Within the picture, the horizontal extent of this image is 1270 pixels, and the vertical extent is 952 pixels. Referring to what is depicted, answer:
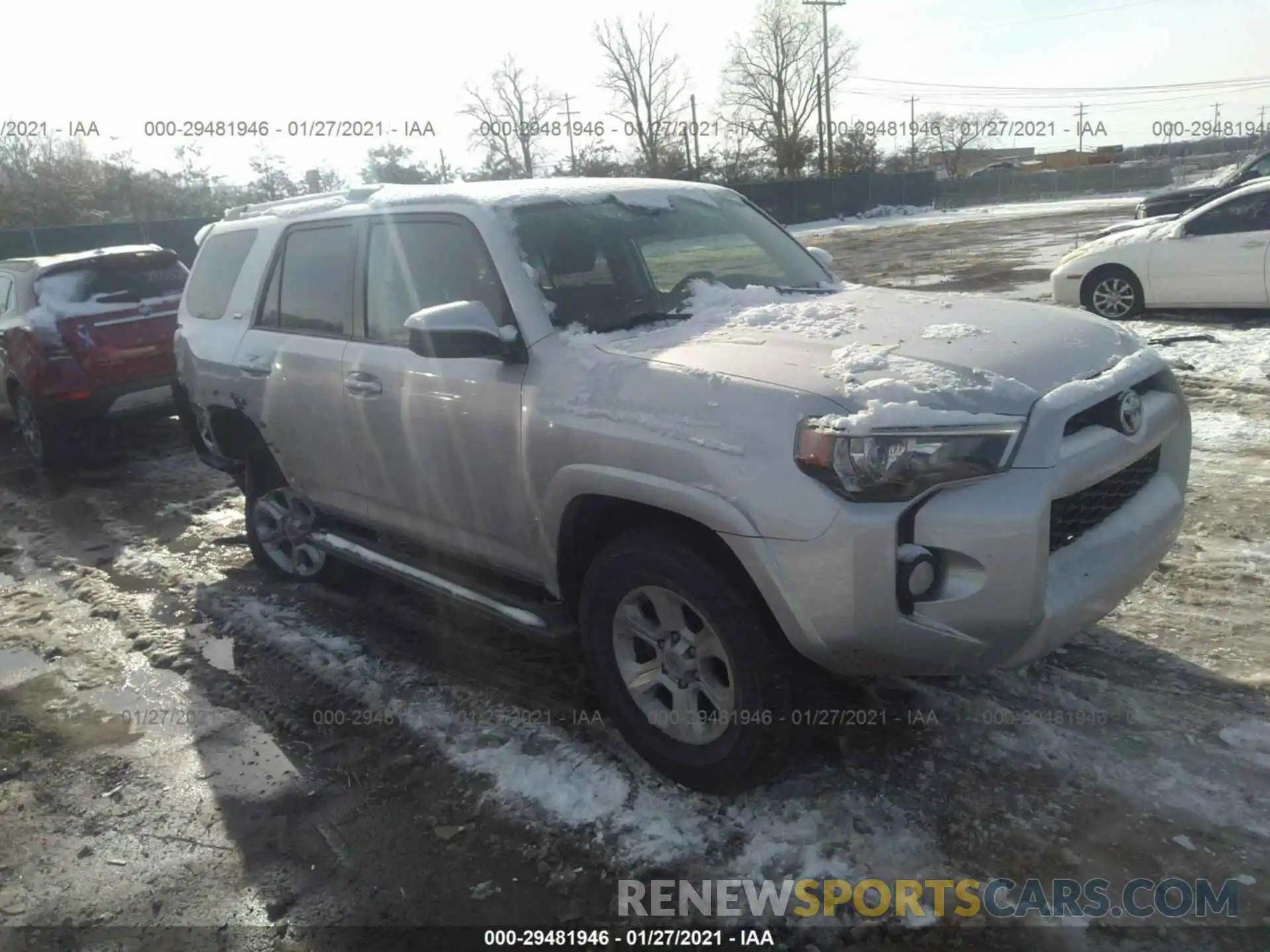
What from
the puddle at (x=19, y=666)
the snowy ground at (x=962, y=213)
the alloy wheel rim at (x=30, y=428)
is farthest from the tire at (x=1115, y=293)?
the snowy ground at (x=962, y=213)

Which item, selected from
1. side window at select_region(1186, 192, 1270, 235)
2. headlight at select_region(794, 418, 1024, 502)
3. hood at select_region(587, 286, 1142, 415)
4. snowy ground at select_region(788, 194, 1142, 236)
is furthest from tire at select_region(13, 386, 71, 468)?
snowy ground at select_region(788, 194, 1142, 236)

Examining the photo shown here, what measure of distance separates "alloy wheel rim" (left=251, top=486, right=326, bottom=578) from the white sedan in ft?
30.7

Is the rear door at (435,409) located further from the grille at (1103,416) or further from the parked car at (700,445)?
the grille at (1103,416)

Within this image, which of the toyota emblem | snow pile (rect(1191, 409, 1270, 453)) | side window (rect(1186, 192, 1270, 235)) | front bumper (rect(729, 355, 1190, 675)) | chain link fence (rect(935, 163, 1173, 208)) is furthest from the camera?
chain link fence (rect(935, 163, 1173, 208))

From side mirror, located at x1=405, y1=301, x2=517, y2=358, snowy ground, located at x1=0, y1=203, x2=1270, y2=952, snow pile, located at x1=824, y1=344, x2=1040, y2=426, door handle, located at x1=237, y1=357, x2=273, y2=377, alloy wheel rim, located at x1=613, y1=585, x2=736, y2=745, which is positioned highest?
side mirror, located at x1=405, y1=301, x2=517, y2=358

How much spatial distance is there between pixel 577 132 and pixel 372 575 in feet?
155

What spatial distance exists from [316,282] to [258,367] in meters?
0.58

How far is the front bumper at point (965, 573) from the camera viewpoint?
2.59 metres

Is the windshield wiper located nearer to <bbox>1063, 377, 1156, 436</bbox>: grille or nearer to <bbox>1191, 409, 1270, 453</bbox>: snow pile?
<bbox>1063, 377, 1156, 436</bbox>: grille

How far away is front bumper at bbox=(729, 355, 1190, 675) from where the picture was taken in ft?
8.50

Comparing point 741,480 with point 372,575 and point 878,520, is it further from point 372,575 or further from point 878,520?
point 372,575

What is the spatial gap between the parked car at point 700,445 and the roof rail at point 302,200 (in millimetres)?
38

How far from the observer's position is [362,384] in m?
4.14

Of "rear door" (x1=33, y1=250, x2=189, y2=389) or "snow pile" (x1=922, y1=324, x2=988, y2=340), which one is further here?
"rear door" (x1=33, y1=250, x2=189, y2=389)
